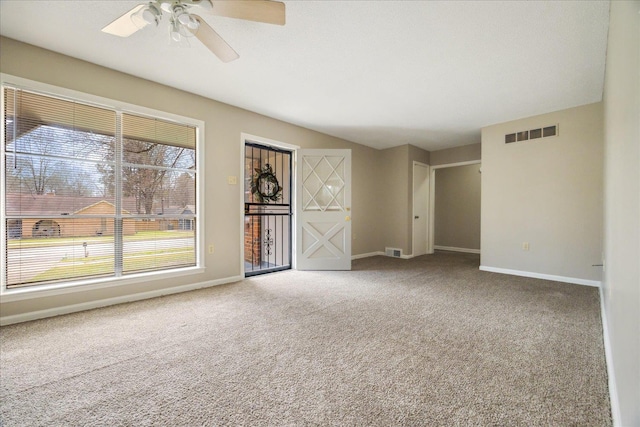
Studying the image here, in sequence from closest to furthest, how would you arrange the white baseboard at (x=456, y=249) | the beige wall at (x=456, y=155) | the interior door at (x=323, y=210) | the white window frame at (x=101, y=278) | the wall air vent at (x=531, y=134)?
the white window frame at (x=101, y=278), the wall air vent at (x=531, y=134), the interior door at (x=323, y=210), the beige wall at (x=456, y=155), the white baseboard at (x=456, y=249)

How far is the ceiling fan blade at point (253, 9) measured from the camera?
167 cm

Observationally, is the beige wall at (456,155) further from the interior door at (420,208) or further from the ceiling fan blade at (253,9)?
the ceiling fan blade at (253,9)

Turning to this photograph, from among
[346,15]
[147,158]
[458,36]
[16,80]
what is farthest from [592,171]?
[16,80]

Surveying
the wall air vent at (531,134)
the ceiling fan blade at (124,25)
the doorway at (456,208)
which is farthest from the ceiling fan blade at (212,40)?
the doorway at (456,208)

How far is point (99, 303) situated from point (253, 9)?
317cm

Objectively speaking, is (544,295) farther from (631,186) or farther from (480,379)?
(631,186)

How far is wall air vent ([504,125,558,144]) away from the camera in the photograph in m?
4.03

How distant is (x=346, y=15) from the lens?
209 cm

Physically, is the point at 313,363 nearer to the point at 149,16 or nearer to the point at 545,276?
the point at 149,16

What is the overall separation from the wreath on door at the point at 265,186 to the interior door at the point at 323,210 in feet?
1.29

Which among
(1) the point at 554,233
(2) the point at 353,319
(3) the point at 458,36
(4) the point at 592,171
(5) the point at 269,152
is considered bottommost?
(2) the point at 353,319

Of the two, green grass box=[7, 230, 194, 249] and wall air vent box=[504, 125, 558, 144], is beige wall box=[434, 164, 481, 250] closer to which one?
wall air vent box=[504, 125, 558, 144]

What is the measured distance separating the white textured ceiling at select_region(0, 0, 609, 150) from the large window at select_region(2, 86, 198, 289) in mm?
612

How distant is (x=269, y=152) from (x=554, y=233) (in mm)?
4676
